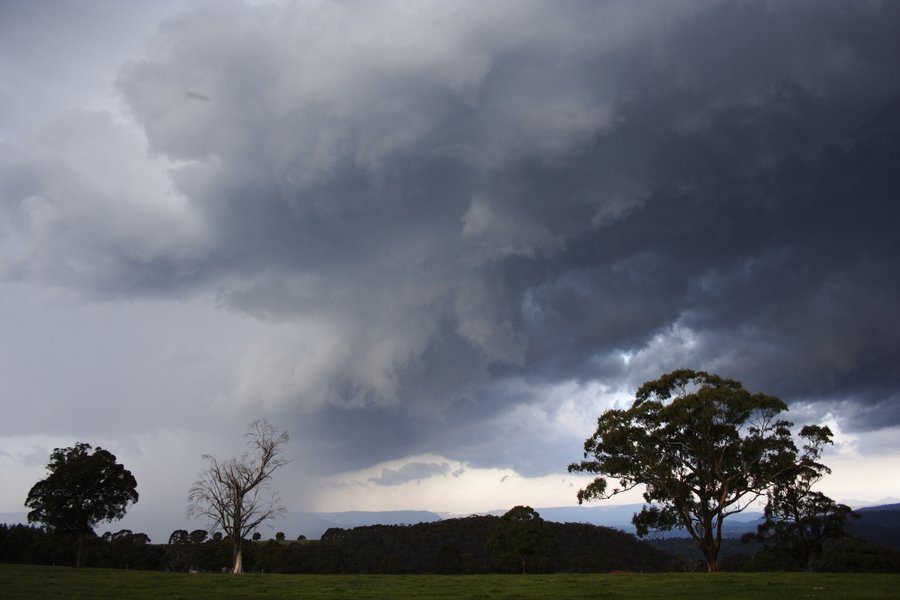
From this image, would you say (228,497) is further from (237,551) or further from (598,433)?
(598,433)

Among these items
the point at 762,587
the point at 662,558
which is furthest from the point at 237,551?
the point at 662,558

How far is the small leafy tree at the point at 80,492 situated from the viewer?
6162cm

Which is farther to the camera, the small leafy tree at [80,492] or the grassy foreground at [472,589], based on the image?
the small leafy tree at [80,492]

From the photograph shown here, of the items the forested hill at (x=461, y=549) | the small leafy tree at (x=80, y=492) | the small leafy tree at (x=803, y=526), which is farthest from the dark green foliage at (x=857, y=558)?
the small leafy tree at (x=80, y=492)

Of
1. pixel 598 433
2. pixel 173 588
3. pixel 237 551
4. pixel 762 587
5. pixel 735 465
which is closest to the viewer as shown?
pixel 762 587

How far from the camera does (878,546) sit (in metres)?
64.3

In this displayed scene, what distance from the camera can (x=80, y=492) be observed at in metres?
62.8

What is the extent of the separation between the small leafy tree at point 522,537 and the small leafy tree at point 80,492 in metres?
45.1

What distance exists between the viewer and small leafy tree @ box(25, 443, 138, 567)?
61.6m

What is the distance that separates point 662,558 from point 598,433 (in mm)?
100151

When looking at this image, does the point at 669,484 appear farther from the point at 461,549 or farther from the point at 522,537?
the point at 461,549

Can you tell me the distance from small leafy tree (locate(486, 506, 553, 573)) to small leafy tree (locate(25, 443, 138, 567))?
45148mm

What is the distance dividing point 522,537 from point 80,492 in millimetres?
51096

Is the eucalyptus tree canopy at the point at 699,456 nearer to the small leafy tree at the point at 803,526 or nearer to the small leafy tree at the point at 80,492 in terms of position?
the small leafy tree at the point at 803,526
